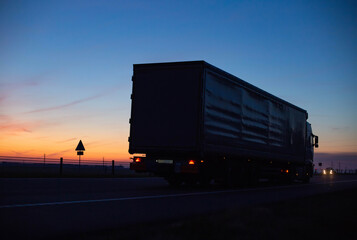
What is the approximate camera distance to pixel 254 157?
17000 millimetres

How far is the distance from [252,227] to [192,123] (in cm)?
781

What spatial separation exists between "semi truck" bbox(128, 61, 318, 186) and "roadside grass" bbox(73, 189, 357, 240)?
608cm

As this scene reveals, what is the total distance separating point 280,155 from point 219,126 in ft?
20.8

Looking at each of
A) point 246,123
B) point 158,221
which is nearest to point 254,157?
point 246,123

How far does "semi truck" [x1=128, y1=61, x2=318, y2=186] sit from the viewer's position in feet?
45.1

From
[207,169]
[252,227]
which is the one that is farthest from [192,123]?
[252,227]

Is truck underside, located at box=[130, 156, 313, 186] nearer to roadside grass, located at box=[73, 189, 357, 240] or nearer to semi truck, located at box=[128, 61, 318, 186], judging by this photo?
semi truck, located at box=[128, 61, 318, 186]

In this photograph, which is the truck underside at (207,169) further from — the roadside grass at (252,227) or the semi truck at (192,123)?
the roadside grass at (252,227)

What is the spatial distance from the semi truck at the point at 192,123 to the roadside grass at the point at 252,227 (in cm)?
608

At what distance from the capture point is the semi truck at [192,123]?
1374 cm

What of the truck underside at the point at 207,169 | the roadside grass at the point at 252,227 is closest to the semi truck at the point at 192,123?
the truck underside at the point at 207,169

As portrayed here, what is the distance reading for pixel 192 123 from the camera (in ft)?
44.9

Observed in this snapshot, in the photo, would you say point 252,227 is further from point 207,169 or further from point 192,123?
point 207,169

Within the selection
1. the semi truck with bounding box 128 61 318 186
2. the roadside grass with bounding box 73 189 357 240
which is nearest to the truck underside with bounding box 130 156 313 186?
the semi truck with bounding box 128 61 318 186
